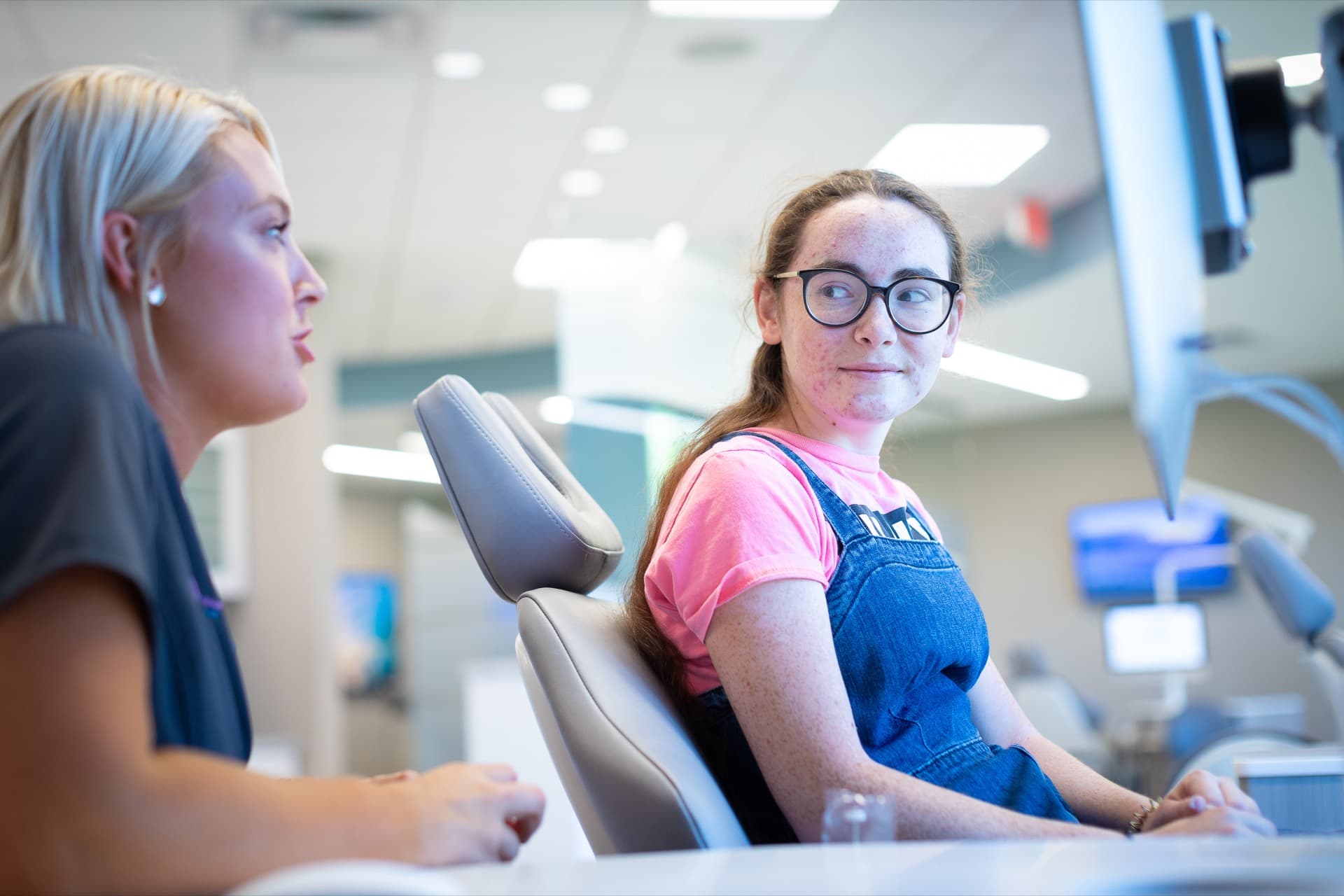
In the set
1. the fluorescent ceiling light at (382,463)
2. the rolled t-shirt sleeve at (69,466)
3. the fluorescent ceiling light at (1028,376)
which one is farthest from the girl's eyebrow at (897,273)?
the fluorescent ceiling light at (382,463)

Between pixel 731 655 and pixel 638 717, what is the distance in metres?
0.10

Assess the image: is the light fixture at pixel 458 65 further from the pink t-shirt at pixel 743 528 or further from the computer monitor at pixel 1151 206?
the computer monitor at pixel 1151 206

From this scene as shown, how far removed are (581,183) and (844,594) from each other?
416 centimetres

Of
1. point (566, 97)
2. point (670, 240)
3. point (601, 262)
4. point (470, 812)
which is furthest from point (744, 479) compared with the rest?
point (670, 240)

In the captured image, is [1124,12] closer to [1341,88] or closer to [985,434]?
[1341,88]

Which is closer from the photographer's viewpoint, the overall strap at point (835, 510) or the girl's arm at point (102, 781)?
the girl's arm at point (102, 781)

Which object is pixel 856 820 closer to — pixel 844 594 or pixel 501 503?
pixel 844 594

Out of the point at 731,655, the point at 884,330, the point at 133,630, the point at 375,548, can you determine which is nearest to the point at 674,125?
the point at 884,330

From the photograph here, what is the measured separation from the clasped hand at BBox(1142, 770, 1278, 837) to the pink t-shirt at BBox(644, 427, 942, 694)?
0.35 metres

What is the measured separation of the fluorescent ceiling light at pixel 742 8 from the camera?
360 centimetres

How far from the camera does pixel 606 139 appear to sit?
4574 millimetres

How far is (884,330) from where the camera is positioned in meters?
1.20

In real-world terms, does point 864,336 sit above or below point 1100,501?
above

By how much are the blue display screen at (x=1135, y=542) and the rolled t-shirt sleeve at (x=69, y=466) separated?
8.94 metres
